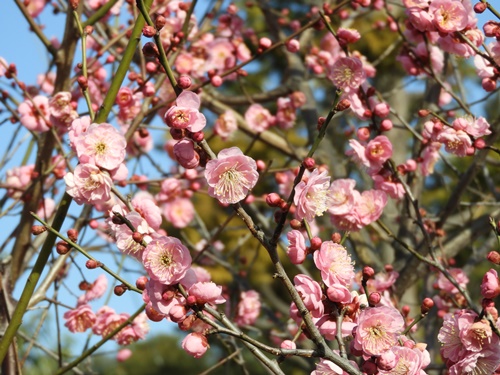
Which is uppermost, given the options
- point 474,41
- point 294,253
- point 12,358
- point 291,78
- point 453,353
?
point 291,78

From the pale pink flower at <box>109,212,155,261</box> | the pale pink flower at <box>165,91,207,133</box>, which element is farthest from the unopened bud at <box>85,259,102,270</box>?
the pale pink flower at <box>165,91,207,133</box>

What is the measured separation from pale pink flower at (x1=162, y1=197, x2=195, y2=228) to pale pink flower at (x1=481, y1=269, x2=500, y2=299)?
7.28 ft

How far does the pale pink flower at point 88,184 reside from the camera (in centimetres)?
168

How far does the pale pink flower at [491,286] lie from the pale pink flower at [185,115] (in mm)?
704

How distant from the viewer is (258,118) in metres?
3.91

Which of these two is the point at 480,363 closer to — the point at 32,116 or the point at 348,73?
the point at 348,73

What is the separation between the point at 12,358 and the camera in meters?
2.07

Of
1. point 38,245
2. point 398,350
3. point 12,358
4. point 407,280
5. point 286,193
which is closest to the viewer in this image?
point 398,350

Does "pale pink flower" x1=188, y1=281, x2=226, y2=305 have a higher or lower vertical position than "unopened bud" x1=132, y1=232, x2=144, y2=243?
lower

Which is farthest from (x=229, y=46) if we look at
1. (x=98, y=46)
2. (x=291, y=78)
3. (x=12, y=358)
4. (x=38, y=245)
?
(x=12, y=358)

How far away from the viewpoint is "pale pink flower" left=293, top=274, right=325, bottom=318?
159 centimetres

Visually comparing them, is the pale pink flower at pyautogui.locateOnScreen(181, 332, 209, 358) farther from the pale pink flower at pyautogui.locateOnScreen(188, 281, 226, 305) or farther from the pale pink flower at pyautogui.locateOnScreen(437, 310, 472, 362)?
the pale pink flower at pyautogui.locateOnScreen(437, 310, 472, 362)

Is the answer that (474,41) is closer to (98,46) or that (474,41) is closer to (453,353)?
(453,353)

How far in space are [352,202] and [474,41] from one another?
0.67 meters
